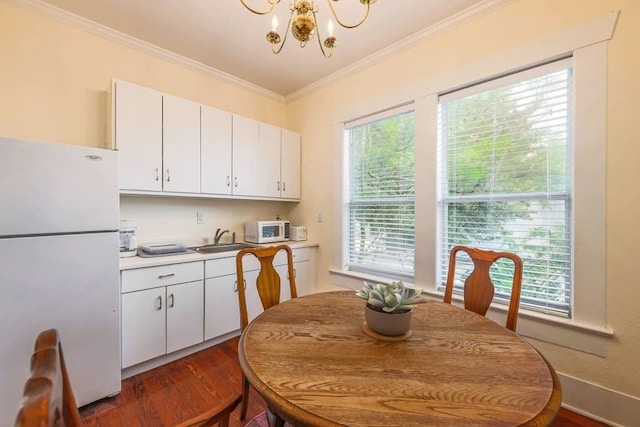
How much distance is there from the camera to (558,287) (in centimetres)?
181

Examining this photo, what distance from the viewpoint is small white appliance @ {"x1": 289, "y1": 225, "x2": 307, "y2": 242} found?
11.1 feet

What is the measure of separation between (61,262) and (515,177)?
2955mm

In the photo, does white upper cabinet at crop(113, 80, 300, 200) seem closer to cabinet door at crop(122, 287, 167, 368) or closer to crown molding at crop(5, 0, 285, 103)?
crown molding at crop(5, 0, 285, 103)

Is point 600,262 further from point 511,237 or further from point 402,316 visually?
point 402,316

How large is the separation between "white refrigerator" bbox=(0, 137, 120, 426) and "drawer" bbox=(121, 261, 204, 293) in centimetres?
19

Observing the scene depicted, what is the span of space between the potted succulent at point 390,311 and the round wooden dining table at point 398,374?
46 millimetres

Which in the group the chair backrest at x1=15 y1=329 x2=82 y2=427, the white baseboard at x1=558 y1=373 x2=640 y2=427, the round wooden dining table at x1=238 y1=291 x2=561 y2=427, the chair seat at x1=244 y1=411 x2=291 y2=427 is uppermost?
the chair backrest at x1=15 y1=329 x2=82 y2=427

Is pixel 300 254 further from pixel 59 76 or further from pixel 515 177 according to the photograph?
pixel 59 76

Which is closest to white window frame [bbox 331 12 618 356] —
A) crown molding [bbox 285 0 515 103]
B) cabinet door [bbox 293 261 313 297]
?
crown molding [bbox 285 0 515 103]

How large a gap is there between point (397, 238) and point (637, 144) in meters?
1.63

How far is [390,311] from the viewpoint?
1097 millimetres

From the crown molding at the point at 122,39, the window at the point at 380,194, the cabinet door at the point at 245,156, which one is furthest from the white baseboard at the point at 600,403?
the crown molding at the point at 122,39

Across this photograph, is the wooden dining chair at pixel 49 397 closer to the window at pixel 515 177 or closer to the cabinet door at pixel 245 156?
the window at pixel 515 177

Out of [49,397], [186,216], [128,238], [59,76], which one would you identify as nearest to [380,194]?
[186,216]
